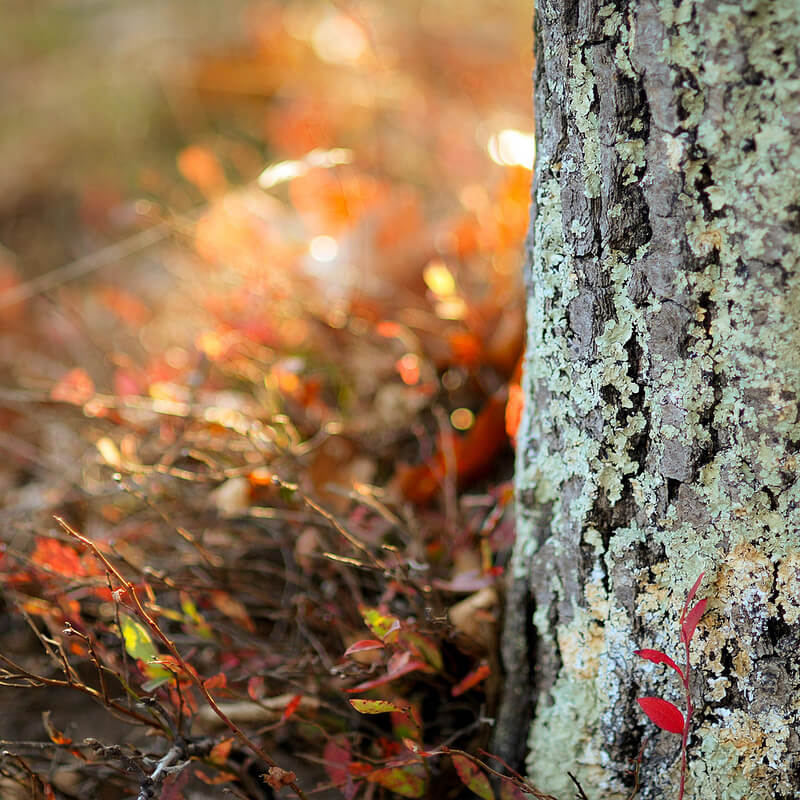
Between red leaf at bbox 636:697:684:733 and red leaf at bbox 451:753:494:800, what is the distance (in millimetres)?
208

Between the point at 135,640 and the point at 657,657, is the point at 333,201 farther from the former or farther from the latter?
the point at 657,657

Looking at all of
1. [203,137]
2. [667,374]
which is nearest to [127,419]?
[667,374]

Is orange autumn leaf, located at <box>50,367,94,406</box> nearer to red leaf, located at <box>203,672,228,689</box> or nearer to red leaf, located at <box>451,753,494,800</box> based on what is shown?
red leaf, located at <box>203,672,228,689</box>

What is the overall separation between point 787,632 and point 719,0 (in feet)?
1.98

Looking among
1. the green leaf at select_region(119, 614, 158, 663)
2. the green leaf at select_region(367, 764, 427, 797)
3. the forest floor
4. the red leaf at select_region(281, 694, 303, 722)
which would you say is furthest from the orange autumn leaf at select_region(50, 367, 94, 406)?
the green leaf at select_region(367, 764, 427, 797)

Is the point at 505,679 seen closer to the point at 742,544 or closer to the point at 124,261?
the point at 742,544

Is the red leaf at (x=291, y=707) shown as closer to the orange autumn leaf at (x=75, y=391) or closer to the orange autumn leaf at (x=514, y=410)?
the orange autumn leaf at (x=514, y=410)

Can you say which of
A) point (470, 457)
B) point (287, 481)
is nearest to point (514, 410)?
point (470, 457)

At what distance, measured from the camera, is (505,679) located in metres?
0.97

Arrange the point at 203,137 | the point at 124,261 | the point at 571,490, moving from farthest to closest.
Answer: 1. the point at 203,137
2. the point at 124,261
3. the point at 571,490

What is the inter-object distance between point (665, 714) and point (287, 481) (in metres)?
0.57

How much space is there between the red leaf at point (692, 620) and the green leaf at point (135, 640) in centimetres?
60

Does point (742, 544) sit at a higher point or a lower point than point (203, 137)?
lower

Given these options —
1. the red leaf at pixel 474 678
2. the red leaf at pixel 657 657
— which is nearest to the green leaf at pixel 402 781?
the red leaf at pixel 474 678
